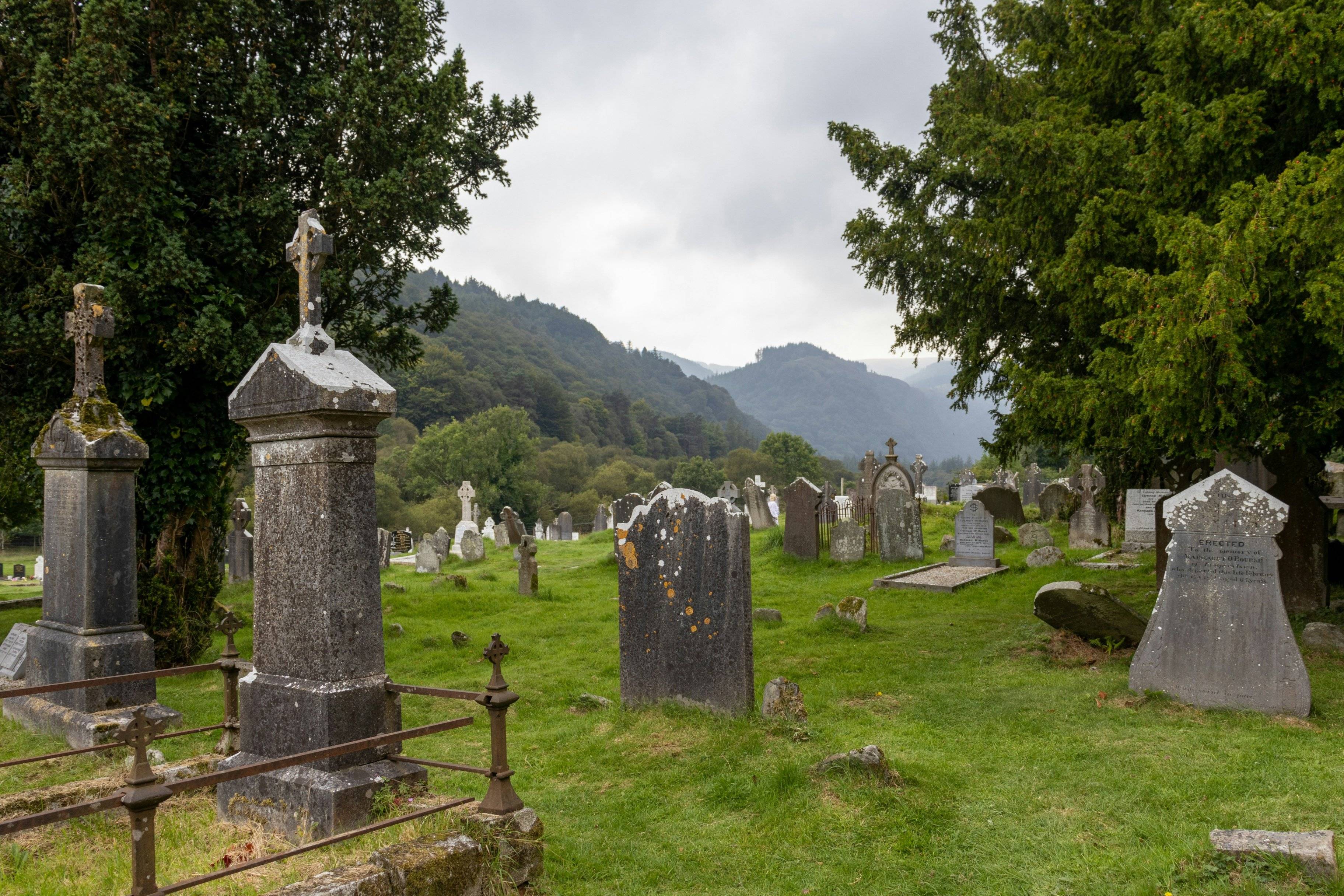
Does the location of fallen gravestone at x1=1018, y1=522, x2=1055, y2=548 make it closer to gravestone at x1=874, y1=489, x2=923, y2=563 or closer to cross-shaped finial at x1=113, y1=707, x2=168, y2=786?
gravestone at x1=874, y1=489, x2=923, y2=563

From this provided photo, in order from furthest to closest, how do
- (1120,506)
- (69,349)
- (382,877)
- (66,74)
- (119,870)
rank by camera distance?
(1120,506) → (69,349) → (66,74) → (119,870) → (382,877)

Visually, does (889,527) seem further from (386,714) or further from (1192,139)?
(386,714)

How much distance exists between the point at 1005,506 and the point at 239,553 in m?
18.7

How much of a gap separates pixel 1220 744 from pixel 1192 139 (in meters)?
5.77

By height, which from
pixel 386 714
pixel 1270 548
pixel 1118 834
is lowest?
pixel 1118 834

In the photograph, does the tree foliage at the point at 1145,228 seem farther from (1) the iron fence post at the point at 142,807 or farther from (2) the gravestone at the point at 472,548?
(2) the gravestone at the point at 472,548

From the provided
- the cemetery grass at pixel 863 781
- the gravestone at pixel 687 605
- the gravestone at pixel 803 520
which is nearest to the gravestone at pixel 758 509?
the gravestone at pixel 803 520

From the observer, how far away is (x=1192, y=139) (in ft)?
27.1

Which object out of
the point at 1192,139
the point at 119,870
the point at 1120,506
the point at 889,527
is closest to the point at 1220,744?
→ the point at 1192,139

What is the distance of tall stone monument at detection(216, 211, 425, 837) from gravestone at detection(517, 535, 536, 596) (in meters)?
10.5

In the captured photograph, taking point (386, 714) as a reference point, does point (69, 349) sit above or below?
above

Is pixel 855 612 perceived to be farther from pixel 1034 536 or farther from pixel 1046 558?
pixel 1034 536

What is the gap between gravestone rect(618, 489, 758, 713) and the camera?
7258 millimetres

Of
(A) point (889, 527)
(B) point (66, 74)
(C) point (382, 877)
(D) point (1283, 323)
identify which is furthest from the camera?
(A) point (889, 527)
